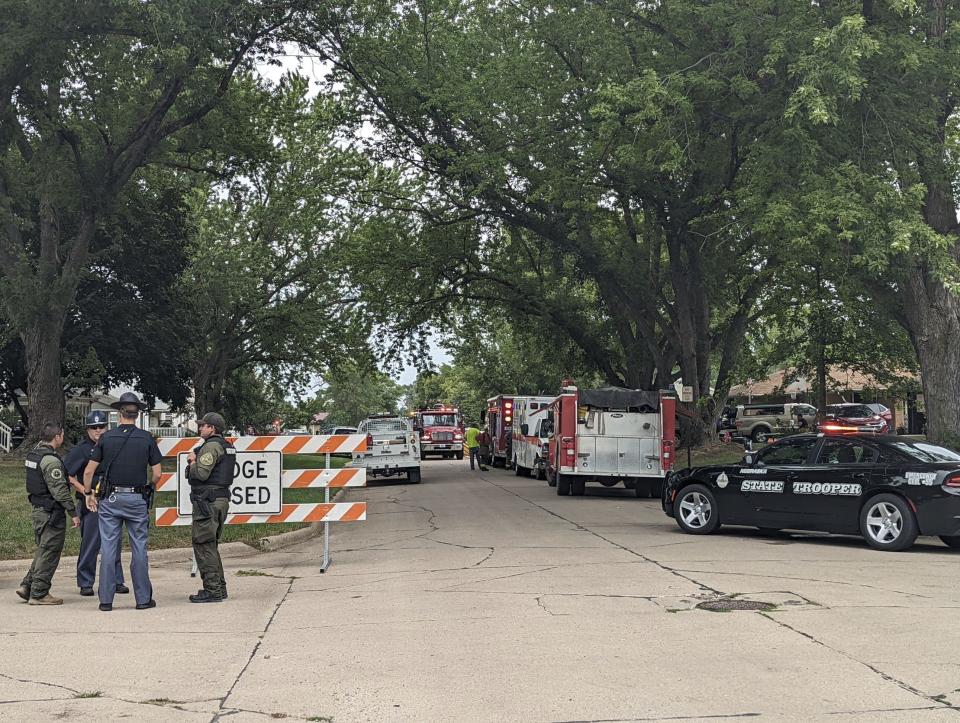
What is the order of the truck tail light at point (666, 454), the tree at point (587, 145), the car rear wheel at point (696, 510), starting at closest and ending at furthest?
the car rear wheel at point (696, 510)
the tree at point (587, 145)
the truck tail light at point (666, 454)

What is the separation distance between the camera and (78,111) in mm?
26891

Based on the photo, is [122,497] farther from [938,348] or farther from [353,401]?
[353,401]

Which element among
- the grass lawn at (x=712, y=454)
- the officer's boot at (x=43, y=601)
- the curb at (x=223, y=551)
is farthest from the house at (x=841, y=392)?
the officer's boot at (x=43, y=601)

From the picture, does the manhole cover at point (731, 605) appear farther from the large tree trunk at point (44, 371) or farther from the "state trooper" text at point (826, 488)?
the large tree trunk at point (44, 371)

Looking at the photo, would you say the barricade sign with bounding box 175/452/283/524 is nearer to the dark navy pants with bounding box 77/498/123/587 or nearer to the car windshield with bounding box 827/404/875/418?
the dark navy pants with bounding box 77/498/123/587

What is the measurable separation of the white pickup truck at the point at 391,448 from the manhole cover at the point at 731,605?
20944 millimetres

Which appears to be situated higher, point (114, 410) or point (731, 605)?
point (114, 410)

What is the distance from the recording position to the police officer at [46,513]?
9.78 m

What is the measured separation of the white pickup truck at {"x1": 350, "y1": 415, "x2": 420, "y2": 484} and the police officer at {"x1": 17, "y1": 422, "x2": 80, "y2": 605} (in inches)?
768

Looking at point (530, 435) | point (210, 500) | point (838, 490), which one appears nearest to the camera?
point (210, 500)

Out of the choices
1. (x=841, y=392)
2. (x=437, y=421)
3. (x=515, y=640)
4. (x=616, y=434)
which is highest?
(x=841, y=392)

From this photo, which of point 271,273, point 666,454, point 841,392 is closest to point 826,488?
point 666,454

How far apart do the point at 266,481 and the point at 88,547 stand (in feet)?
7.99

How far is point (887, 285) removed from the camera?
21.0 meters
